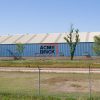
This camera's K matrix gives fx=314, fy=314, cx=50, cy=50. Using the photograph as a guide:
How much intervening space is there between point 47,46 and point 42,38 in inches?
226

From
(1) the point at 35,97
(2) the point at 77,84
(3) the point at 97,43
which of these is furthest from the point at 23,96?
(3) the point at 97,43

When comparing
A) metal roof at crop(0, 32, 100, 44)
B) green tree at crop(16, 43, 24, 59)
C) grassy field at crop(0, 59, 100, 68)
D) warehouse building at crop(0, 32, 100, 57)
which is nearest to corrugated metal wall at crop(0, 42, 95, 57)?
warehouse building at crop(0, 32, 100, 57)

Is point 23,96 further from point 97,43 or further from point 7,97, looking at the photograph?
point 97,43

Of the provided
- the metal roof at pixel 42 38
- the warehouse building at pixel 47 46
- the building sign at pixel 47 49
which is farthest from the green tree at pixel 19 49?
the building sign at pixel 47 49

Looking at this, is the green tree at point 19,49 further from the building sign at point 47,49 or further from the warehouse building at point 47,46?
the building sign at point 47,49

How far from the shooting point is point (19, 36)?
84.1 m

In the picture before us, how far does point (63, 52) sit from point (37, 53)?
6.19m

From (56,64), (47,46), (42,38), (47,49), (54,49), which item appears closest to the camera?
(56,64)

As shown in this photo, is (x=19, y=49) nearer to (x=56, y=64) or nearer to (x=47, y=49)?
(x=47, y=49)

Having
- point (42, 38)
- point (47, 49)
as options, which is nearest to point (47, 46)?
point (47, 49)

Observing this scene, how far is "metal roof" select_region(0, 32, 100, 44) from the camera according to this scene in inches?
2968

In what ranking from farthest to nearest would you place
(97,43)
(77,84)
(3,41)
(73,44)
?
(3,41)
(73,44)
(97,43)
(77,84)

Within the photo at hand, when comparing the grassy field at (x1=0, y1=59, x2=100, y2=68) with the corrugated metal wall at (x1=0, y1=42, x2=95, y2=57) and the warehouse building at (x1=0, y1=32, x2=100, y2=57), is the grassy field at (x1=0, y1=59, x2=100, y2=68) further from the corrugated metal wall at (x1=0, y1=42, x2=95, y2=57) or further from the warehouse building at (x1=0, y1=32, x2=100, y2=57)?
the warehouse building at (x1=0, y1=32, x2=100, y2=57)

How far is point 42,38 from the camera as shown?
259 ft
